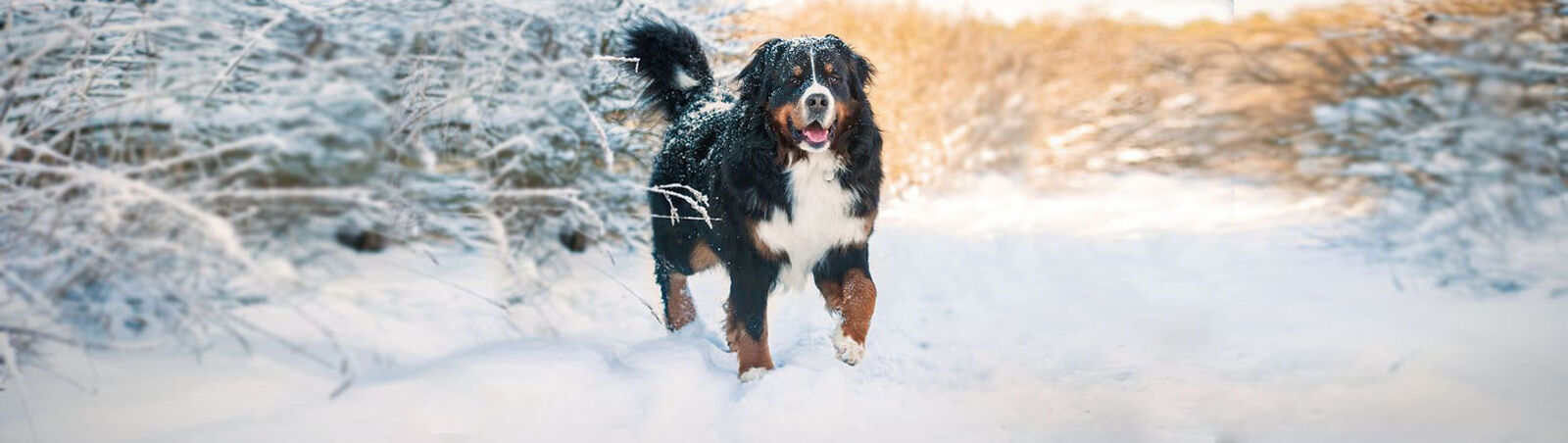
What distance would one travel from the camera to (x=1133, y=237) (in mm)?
7496

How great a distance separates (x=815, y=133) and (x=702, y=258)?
107 cm

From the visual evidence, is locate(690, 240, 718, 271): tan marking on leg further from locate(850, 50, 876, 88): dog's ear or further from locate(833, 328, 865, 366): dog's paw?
locate(850, 50, 876, 88): dog's ear

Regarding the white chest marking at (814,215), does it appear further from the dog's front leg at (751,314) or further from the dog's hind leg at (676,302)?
the dog's hind leg at (676,302)

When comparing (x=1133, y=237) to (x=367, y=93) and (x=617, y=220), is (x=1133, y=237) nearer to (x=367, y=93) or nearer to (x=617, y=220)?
(x=617, y=220)

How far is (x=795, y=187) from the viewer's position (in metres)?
3.48

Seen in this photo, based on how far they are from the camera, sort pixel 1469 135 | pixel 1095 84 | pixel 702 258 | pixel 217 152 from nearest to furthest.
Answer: pixel 217 152
pixel 702 258
pixel 1469 135
pixel 1095 84

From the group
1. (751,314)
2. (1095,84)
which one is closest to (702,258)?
(751,314)

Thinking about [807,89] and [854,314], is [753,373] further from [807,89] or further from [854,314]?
[807,89]

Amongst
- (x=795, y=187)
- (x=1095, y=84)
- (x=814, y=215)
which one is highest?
(x=795, y=187)

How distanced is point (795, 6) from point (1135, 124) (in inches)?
250

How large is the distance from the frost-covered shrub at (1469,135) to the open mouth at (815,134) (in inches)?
176

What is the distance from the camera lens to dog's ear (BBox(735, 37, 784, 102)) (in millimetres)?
3502

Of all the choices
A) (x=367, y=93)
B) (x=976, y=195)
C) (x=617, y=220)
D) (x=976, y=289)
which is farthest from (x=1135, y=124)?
(x=367, y=93)

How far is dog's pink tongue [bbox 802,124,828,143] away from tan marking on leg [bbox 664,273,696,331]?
1.28 meters
